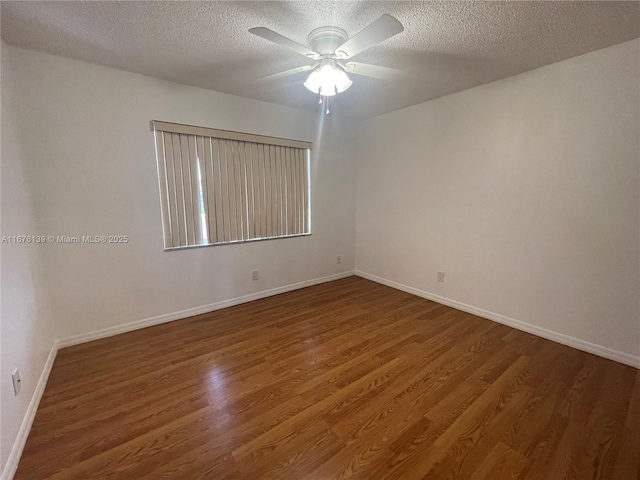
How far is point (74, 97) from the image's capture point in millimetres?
2201

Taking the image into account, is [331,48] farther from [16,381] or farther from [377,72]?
[16,381]

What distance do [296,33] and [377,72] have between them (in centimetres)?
86

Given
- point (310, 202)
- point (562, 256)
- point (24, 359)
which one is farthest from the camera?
point (310, 202)

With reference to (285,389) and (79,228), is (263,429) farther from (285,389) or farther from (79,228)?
(79,228)

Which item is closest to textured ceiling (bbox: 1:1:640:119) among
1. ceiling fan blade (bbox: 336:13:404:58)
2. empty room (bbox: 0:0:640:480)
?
empty room (bbox: 0:0:640:480)

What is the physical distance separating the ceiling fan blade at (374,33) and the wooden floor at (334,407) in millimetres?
2122

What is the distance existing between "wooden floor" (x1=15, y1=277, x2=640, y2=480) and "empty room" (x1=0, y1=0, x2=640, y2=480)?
0.01 m

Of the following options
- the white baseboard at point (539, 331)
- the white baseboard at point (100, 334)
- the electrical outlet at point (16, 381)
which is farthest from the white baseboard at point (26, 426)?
the white baseboard at point (539, 331)

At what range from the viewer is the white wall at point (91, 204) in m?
1.74

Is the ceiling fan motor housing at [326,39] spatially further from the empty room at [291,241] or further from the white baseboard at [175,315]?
the white baseboard at [175,315]

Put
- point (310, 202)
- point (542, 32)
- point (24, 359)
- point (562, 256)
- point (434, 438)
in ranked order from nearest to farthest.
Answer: point (434, 438), point (24, 359), point (542, 32), point (562, 256), point (310, 202)

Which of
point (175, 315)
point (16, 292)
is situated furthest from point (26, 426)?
point (175, 315)

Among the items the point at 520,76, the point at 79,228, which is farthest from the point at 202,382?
the point at 520,76

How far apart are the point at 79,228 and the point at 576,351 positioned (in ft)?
14.0
